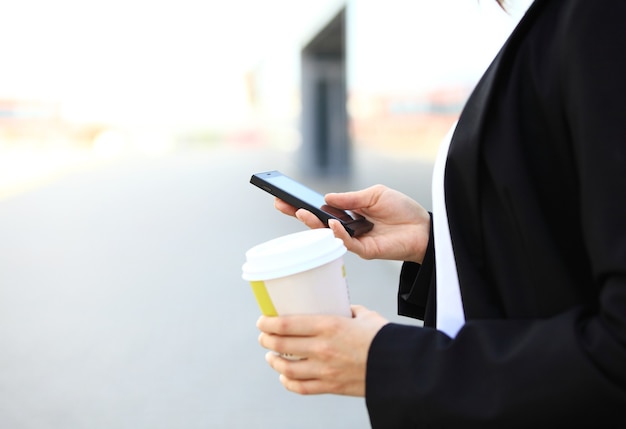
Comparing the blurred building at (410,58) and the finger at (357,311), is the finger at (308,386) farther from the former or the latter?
the blurred building at (410,58)

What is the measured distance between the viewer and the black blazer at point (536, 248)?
0.71 m

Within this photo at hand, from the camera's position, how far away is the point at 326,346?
0.84m

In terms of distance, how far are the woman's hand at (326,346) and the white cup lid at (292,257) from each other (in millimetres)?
62

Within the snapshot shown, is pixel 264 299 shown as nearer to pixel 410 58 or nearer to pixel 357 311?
pixel 357 311

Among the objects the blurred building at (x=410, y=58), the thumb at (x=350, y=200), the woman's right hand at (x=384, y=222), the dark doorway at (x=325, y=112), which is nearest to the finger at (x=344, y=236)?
the woman's right hand at (x=384, y=222)

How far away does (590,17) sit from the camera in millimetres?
743

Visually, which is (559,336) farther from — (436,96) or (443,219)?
(436,96)

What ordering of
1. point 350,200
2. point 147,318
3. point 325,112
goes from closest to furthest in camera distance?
point 350,200 → point 147,318 → point 325,112

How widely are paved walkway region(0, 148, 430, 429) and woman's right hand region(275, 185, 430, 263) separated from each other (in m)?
1.79

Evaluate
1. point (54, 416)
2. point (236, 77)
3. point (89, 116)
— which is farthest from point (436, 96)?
point (236, 77)

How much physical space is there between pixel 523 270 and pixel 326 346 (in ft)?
0.90

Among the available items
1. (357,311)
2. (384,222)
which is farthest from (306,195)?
(357,311)

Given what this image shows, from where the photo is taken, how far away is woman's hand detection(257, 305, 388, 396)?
32.9 inches

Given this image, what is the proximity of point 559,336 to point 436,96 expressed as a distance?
389 cm
